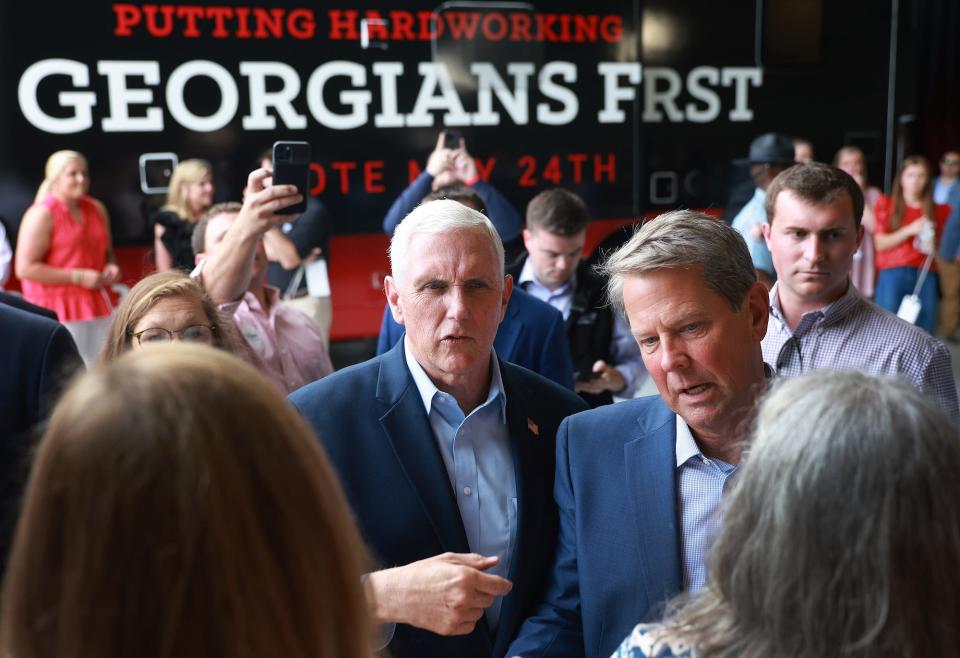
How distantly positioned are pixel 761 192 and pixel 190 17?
10.9 ft

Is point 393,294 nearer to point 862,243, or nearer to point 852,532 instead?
point 852,532

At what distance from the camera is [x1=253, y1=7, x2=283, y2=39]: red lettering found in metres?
5.70

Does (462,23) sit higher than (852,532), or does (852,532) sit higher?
(462,23)

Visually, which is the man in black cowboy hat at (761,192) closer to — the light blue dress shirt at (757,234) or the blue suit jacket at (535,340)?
the light blue dress shirt at (757,234)

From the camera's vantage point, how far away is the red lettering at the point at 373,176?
6.08 m

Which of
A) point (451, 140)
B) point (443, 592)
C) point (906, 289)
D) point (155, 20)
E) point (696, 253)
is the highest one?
point (155, 20)

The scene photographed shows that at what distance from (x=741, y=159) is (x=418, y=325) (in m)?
5.44

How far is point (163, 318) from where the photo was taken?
252cm

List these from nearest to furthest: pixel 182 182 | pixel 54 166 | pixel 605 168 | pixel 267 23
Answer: pixel 54 166
pixel 182 182
pixel 267 23
pixel 605 168

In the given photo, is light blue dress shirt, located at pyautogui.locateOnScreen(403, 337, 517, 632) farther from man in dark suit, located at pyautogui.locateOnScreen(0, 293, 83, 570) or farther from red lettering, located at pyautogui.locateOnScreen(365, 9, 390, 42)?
red lettering, located at pyautogui.locateOnScreen(365, 9, 390, 42)

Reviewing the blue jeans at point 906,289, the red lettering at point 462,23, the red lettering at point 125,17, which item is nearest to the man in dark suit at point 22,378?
the red lettering at point 125,17

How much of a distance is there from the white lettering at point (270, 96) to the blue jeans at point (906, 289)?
4840 mm

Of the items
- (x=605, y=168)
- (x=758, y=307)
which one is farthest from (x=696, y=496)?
(x=605, y=168)

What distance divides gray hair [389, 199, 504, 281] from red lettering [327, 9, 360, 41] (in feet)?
12.9
